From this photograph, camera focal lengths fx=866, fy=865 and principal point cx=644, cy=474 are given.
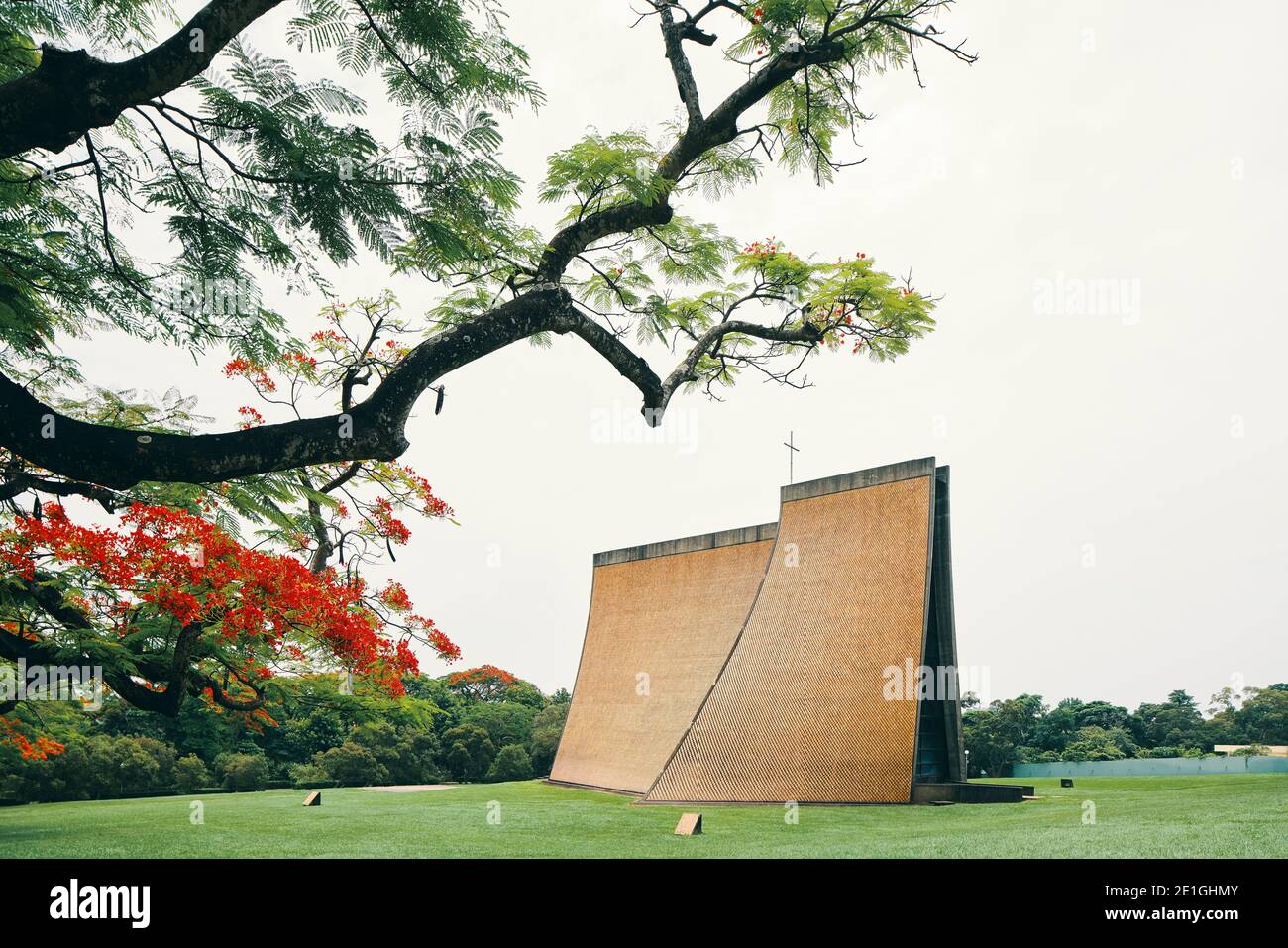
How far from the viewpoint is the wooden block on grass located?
37.4 feet

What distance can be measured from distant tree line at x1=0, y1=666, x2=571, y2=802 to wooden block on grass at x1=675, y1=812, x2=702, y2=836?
Result: 146 inches

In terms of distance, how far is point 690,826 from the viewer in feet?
37.6

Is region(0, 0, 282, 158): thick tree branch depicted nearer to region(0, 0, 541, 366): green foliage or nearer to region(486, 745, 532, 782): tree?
region(0, 0, 541, 366): green foliage

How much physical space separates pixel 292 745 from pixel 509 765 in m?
7.11

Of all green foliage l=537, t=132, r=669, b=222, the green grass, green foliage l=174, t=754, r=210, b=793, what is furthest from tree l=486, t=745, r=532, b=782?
green foliage l=537, t=132, r=669, b=222

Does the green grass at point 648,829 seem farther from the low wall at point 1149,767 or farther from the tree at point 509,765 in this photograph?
the tree at point 509,765

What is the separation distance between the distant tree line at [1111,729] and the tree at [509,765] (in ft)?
48.4

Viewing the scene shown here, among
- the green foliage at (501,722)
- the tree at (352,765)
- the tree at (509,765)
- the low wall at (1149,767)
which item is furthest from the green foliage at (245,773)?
the low wall at (1149,767)

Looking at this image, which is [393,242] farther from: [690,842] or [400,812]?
[400,812]

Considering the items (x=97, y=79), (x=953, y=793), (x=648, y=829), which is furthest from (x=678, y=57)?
(x=953, y=793)

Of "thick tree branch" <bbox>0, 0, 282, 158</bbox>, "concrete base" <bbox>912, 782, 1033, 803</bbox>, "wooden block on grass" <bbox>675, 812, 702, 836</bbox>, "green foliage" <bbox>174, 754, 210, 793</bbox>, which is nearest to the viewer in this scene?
"thick tree branch" <bbox>0, 0, 282, 158</bbox>

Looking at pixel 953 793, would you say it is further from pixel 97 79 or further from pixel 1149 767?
pixel 1149 767

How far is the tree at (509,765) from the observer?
28.1 m

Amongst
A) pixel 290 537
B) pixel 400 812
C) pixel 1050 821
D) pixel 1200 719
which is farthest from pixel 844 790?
pixel 1200 719
